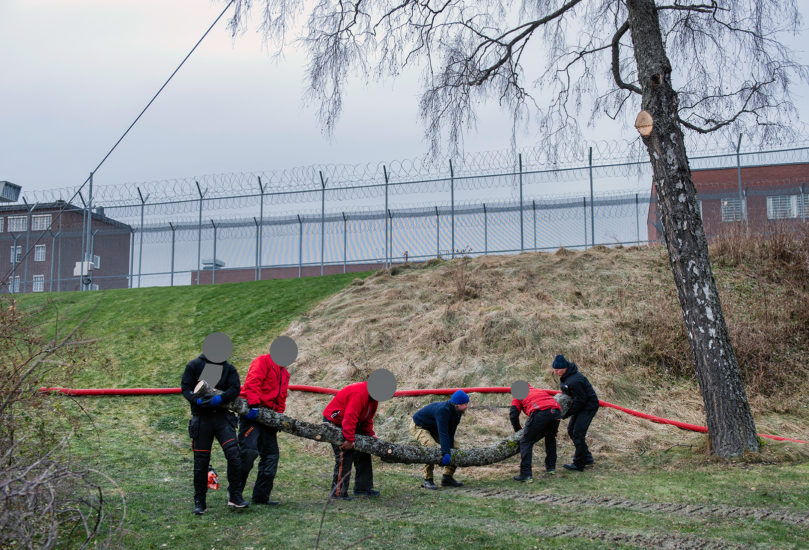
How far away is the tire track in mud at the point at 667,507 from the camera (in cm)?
551

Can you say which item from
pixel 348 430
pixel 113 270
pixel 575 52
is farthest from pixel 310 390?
pixel 113 270

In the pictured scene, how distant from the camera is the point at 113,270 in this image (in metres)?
21.0

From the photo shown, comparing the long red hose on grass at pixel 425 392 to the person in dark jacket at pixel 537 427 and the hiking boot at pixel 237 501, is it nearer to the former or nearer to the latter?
the person in dark jacket at pixel 537 427

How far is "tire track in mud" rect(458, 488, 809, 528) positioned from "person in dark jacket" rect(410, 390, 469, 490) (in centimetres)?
48

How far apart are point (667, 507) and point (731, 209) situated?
13.3 meters

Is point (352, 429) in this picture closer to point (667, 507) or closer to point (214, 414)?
point (214, 414)

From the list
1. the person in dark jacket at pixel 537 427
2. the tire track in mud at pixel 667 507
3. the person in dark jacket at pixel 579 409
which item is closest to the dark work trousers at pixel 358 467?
the tire track in mud at pixel 667 507

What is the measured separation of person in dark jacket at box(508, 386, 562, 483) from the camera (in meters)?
7.65

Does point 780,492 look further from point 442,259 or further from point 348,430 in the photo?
point 442,259

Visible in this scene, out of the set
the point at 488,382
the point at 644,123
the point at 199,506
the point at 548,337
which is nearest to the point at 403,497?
the point at 199,506

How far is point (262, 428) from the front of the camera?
644 centimetres

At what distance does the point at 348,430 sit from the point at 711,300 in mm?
5059

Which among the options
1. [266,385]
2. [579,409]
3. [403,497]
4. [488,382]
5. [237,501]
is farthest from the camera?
[488,382]

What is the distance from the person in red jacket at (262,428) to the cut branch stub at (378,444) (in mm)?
109
